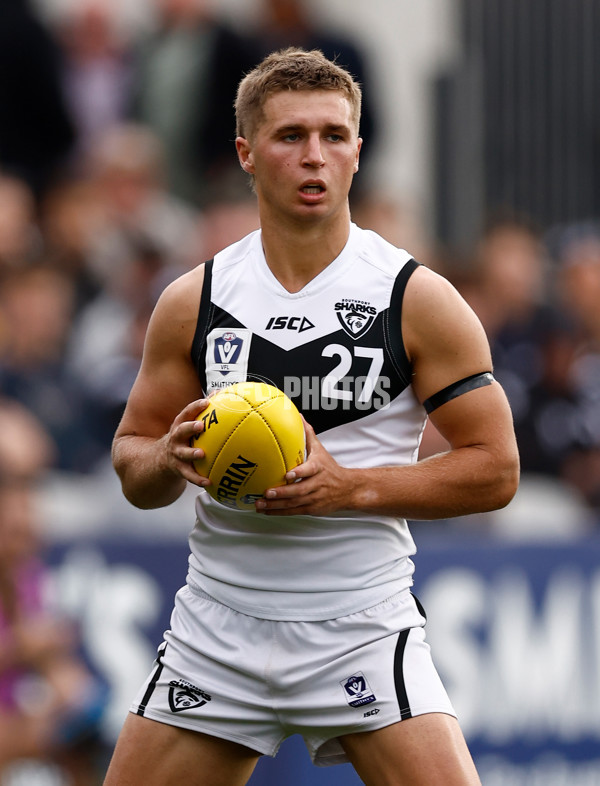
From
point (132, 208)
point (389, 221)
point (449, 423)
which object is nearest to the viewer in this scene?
point (449, 423)

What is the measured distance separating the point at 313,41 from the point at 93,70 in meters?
Answer: 1.69

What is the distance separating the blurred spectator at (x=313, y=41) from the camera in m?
11.1

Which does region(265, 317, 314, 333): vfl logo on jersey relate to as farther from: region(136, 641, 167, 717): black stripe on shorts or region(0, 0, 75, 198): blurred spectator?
region(0, 0, 75, 198): blurred spectator

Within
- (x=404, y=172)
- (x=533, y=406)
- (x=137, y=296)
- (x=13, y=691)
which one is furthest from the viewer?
(x=404, y=172)

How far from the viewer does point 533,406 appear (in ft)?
33.1

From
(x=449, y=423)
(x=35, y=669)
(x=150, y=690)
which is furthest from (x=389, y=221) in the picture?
(x=150, y=690)

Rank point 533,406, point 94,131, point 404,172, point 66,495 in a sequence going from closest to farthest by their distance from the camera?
point 66,495 < point 533,406 < point 94,131 < point 404,172

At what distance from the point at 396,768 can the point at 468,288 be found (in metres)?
6.34

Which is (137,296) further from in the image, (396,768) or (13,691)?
(396,768)

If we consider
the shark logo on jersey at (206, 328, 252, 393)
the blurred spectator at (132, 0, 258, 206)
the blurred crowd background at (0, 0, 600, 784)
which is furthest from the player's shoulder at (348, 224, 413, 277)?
the blurred spectator at (132, 0, 258, 206)

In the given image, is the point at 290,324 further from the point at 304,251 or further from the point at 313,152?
the point at 313,152

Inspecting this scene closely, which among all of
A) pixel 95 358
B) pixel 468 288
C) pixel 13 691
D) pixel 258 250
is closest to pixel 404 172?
pixel 468 288

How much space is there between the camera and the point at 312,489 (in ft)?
14.6

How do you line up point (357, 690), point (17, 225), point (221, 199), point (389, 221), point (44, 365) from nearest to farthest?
point (357, 690) → point (44, 365) → point (17, 225) → point (221, 199) → point (389, 221)
